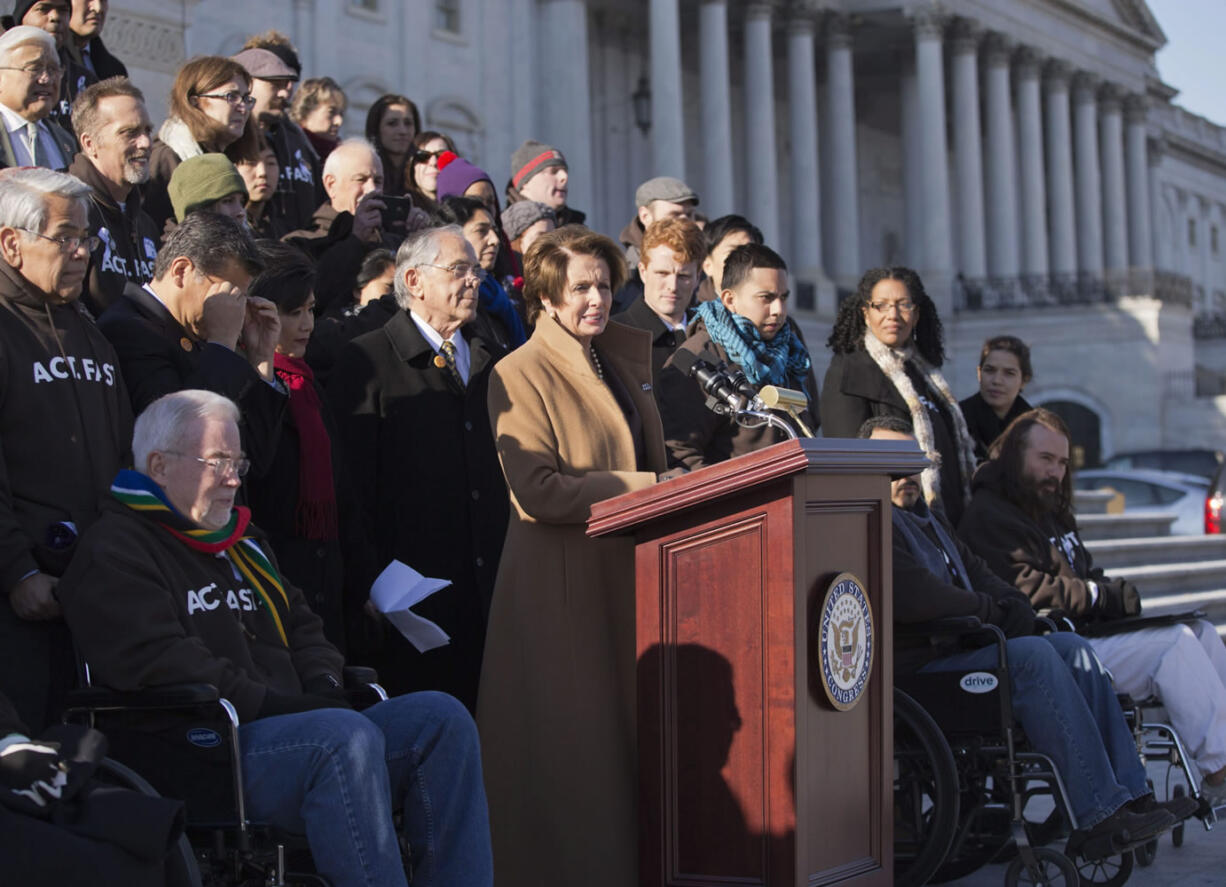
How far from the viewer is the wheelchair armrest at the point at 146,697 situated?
4480 mm

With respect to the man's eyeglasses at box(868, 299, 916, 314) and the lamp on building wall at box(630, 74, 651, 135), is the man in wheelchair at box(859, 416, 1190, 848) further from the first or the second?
the lamp on building wall at box(630, 74, 651, 135)

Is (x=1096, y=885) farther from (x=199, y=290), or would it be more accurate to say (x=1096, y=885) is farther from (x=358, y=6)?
(x=358, y=6)

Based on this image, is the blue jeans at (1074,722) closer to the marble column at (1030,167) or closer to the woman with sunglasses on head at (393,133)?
the woman with sunglasses on head at (393,133)

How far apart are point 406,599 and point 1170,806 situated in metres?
2.98

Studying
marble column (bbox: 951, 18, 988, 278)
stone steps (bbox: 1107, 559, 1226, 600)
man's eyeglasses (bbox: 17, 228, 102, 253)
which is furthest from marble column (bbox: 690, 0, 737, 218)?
man's eyeglasses (bbox: 17, 228, 102, 253)

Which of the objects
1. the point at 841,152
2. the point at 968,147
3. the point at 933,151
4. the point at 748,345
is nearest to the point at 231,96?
the point at 748,345

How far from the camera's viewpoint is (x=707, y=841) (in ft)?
17.1

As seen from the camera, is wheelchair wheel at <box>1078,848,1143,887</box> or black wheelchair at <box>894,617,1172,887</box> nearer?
black wheelchair at <box>894,617,1172,887</box>

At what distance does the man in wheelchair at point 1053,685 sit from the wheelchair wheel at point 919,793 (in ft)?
1.20

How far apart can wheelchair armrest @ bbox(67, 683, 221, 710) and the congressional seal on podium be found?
1.69 m

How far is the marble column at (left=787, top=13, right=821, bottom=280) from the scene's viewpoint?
143 feet

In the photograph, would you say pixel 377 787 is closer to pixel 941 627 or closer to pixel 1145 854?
pixel 941 627

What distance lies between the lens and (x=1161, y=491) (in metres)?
22.2

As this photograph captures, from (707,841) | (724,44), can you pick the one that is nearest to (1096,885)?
(707,841)
